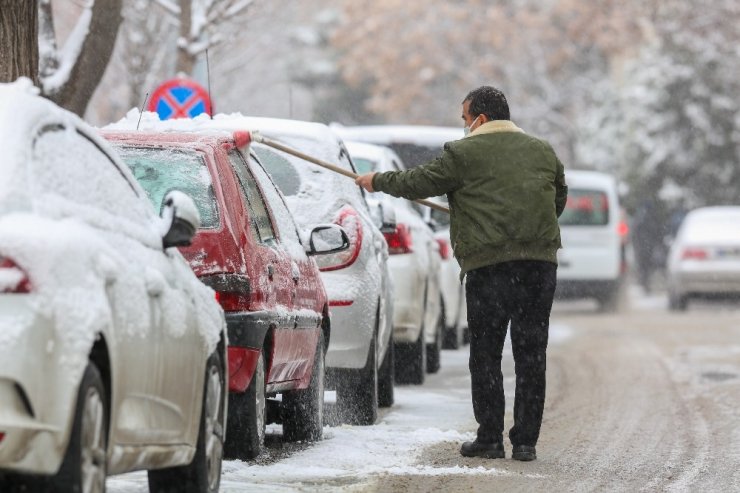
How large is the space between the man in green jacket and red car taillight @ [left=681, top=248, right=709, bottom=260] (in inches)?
839

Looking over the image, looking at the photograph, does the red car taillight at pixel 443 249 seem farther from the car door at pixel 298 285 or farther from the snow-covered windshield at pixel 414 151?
the car door at pixel 298 285

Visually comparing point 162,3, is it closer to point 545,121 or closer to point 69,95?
point 69,95

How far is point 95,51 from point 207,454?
8642 millimetres

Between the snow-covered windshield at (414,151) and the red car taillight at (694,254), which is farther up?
the snow-covered windshield at (414,151)

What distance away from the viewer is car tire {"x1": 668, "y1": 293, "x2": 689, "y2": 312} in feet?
105

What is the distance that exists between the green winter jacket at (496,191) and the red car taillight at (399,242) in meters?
4.34

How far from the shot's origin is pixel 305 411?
1055 cm

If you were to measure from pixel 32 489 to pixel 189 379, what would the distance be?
1.44 m

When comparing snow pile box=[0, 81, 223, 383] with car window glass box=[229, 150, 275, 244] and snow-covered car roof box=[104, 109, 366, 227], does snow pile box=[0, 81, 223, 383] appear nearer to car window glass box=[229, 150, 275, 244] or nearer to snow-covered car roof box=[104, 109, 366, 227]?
car window glass box=[229, 150, 275, 244]

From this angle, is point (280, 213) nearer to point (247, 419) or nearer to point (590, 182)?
point (247, 419)

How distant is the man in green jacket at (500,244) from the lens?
396 inches

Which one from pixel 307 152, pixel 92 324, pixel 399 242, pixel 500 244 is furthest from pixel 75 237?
pixel 399 242

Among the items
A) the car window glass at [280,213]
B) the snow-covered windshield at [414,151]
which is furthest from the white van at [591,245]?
the car window glass at [280,213]

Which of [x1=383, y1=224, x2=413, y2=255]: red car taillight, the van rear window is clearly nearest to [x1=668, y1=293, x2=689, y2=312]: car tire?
the van rear window
